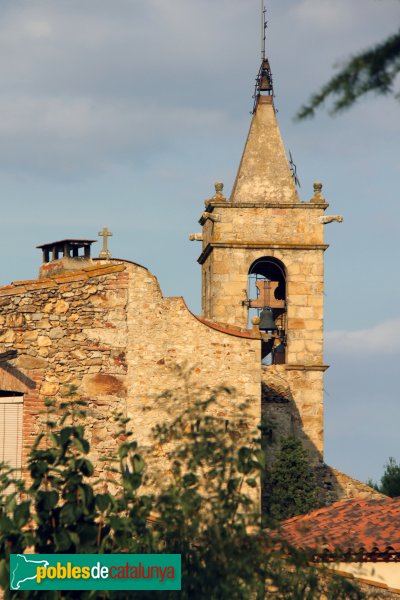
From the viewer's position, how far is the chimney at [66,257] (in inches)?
957

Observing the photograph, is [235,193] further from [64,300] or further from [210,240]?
[64,300]

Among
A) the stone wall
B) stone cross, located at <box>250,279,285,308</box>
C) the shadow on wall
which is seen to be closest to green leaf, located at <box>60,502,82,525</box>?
the stone wall

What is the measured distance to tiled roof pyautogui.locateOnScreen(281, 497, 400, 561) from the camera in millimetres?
18125

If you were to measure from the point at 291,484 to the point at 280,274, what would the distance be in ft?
23.9

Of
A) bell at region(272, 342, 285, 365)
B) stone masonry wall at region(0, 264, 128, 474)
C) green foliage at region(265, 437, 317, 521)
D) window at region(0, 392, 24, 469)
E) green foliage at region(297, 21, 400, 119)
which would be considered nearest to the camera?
green foliage at region(297, 21, 400, 119)

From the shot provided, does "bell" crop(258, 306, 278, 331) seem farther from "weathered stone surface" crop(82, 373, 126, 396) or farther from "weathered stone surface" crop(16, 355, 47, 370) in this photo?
"weathered stone surface" crop(16, 355, 47, 370)

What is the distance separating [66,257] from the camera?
80.6 ft

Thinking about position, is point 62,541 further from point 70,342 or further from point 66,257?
point 66,257

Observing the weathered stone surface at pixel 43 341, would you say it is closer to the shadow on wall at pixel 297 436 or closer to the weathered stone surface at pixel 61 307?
the weathered stone surface at pixel 61 307

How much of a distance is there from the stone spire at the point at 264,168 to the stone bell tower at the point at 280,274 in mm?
26

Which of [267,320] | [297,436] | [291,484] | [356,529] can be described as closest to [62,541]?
[356,529]

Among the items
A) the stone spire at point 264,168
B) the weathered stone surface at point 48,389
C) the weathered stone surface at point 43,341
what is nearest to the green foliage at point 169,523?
the weathered stone surface at point 48,389

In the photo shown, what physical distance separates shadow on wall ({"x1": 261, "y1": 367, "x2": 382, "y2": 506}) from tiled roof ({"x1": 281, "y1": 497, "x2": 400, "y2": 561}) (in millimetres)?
8759

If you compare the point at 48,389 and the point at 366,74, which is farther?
the point at 48,389
